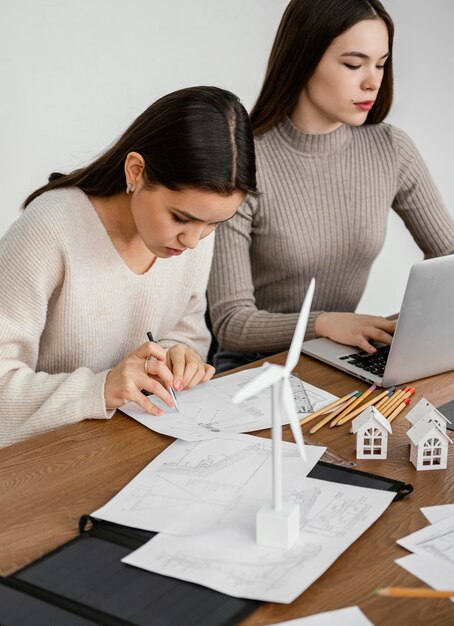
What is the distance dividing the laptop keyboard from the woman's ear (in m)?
0.51

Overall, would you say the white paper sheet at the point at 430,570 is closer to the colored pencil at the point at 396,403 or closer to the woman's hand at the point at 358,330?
the colored pencil at the point at 396,403

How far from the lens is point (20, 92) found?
2.45m

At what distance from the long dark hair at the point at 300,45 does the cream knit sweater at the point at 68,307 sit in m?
0.44

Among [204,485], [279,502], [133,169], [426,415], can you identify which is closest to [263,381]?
[279,502]

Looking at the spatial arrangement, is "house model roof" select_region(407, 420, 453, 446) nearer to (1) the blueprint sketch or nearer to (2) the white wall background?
(1) the blueprint sketch

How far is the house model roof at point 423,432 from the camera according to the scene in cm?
111

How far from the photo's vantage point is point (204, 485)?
1.07m

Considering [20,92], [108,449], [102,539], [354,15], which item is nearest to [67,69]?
[20,92]

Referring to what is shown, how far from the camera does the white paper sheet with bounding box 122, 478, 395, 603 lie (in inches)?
34.0

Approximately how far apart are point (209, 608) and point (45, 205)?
0.89m

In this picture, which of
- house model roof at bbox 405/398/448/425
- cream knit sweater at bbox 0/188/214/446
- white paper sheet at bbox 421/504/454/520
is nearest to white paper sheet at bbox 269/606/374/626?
white paper sheet at bbox 421/504/454/520

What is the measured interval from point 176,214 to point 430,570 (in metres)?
0.73

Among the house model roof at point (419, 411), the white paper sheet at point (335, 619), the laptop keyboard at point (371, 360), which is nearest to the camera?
the white paper sheet at point (335, 619)

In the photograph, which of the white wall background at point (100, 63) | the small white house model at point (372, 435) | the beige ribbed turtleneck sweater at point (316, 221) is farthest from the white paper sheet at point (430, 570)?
the white wall background at point (100, 63)
